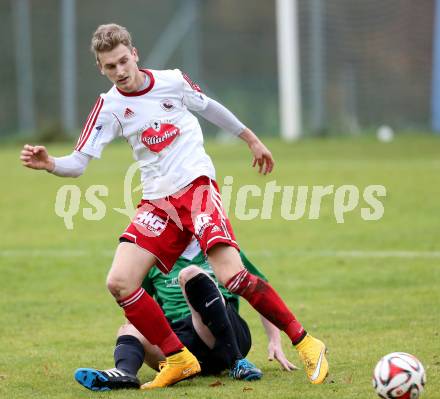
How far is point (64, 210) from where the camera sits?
1503 cm

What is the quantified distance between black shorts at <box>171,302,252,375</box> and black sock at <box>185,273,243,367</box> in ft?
0.15

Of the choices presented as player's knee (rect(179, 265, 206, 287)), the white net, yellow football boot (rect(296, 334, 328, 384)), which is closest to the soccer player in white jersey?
yellow football boot (rect(296, 334, 328, 384))

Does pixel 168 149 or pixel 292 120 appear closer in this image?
pixel 168 149

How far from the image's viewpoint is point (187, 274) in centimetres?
594

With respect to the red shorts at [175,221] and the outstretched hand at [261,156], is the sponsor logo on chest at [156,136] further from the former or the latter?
the outstretched hand at [261,156]

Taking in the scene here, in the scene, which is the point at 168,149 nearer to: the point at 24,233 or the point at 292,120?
the point at 24,233

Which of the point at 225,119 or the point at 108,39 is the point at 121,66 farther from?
the point at 225,119

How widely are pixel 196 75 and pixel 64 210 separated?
16.0 meters

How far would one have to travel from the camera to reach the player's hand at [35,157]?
19.2ft

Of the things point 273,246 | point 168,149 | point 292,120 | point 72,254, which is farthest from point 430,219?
point 292,120

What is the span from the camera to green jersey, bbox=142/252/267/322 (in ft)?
21.2

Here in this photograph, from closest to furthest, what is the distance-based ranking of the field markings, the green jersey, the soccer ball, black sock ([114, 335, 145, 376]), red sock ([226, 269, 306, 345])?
the soccer ball
red sock ([226, 269, 306, 345])
black sock ([114, 335, 145, 376])
the green jersey
the field markings

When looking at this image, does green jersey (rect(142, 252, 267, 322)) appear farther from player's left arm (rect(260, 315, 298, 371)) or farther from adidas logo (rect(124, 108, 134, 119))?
adidas logo (rect(124, 108, 134, 119))

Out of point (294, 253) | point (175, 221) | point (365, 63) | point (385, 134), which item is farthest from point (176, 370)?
point (365, 63)
